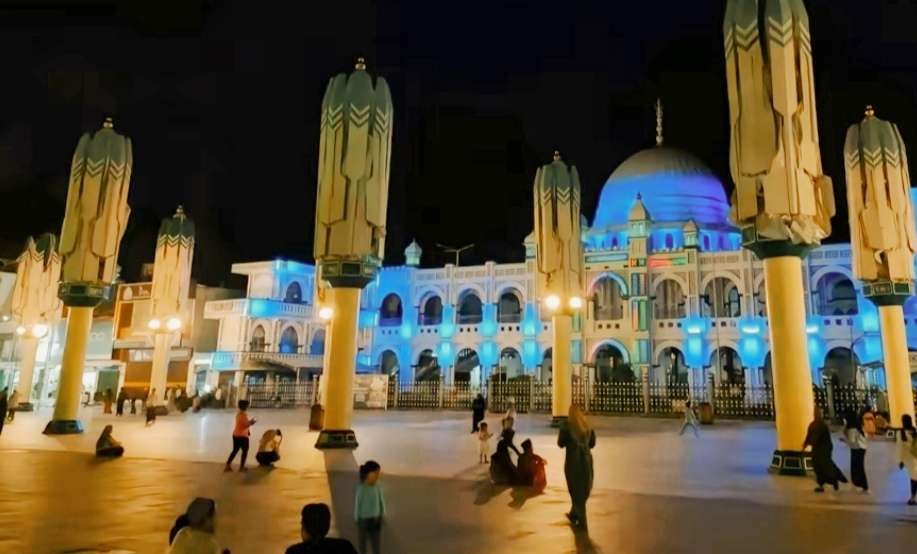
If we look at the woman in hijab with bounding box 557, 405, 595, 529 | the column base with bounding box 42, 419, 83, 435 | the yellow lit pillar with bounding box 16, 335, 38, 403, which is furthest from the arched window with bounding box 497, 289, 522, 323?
the woman in hijab with bounding box 557, 405, 595, 529

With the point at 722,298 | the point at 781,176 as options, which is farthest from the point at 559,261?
the point at 722,298

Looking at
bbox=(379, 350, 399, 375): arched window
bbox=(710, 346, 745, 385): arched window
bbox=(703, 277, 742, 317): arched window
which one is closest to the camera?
bbox=(710, 346, 745, 385): arched window

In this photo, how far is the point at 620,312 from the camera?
4350 cm

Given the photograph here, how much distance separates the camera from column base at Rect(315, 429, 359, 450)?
48.6 ft

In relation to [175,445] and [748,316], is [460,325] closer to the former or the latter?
[748,316]

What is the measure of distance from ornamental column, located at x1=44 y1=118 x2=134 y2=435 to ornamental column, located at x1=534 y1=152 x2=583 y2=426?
1382 cm

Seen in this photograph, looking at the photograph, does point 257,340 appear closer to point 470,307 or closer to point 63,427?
point 470,307

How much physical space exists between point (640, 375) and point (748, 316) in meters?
7.07

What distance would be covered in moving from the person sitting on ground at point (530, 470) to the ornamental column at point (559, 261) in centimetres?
1179

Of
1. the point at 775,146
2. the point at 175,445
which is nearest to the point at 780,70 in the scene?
the point at 775,146

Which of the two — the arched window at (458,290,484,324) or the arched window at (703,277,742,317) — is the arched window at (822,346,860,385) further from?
the arched window at (458,290,484,324)

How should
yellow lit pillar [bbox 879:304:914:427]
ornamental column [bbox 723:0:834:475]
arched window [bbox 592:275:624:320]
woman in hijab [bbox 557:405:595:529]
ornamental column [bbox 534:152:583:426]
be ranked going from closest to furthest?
woman in hijab [bbox 557:405:595:529] < ornamental column [bbox 723:0:834:475] < yellow lit pillar [bbox 879:304:914:427] < ornamental column [bbox 534:152:583:426] < arched window [bbox 592:275:624:320]

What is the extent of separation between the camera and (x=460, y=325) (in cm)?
4569

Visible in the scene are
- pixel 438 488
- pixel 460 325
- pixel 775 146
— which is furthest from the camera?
pixel 460 325
